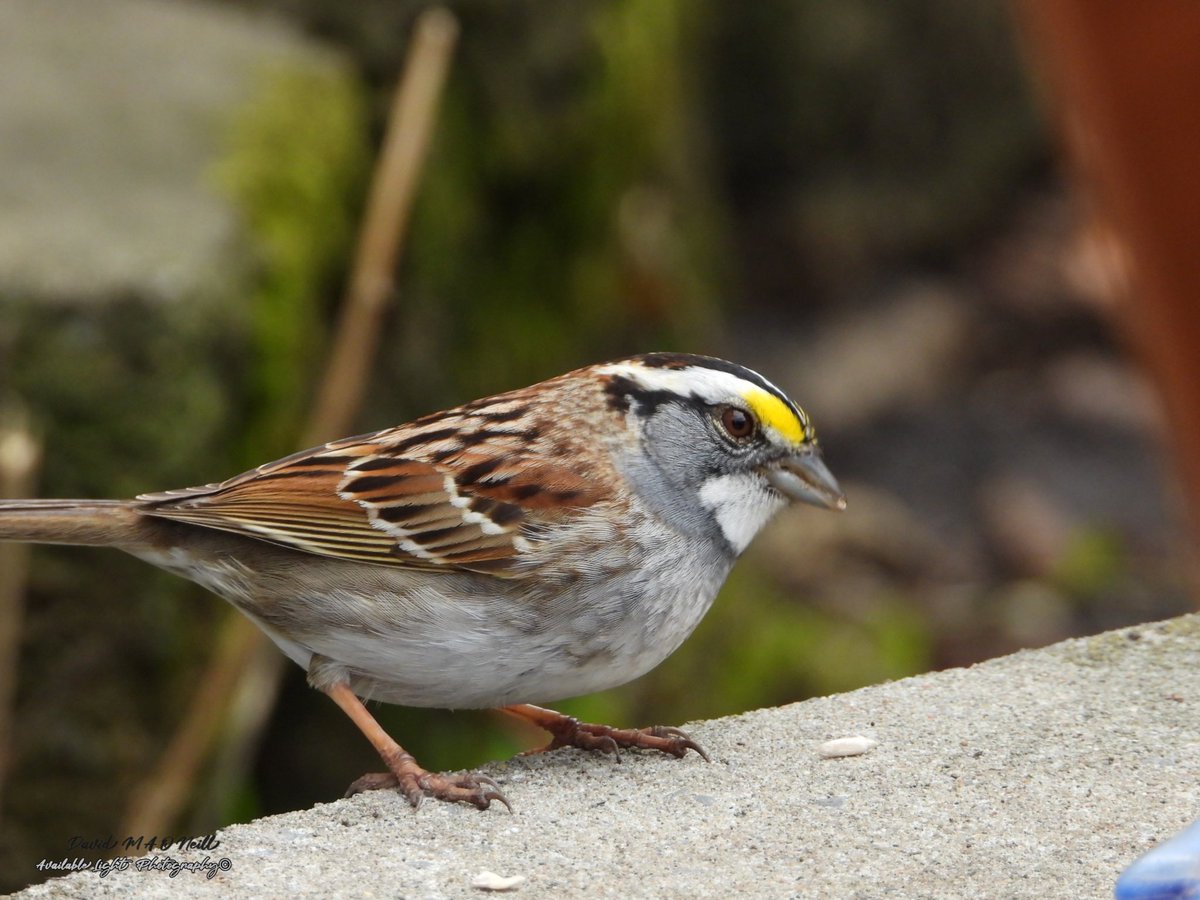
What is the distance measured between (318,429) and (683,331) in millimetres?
2870

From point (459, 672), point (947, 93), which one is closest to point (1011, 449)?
point (947, 93)

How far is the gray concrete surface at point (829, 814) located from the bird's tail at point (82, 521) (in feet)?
3.08

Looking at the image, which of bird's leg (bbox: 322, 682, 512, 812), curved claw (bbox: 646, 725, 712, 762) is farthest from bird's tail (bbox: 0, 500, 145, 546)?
curved claw (bbox: 646, 725, 712, 762)

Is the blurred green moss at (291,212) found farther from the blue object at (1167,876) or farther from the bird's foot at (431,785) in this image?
the blue object at (1167,876)

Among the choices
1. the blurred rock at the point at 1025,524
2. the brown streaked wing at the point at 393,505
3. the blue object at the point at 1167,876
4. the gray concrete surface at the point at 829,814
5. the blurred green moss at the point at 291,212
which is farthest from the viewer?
the blurred rock at the point at 1025,524

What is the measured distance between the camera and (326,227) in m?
6.09

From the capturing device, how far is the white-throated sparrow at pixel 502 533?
3.65 metres

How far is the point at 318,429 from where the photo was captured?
526cm

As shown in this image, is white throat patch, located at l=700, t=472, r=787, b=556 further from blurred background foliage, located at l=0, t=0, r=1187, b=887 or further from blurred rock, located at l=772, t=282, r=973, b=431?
blurred rock, located at l=772, t=282, r=973, b=431

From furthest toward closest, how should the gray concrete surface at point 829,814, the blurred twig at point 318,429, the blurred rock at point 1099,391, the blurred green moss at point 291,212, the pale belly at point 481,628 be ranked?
the blurred rock at point 1099,391 → the blurred green moss at point 291,212 → the blurred twig at point 318,429 → the pale belly at point 481,628 → the gray concrete surface at point 829,814

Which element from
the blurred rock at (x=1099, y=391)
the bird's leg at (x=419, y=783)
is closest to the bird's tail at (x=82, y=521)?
the bird's leg at (x=419, y=783)

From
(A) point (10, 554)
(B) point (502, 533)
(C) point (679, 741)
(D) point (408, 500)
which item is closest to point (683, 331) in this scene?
(A) point (10, 554)

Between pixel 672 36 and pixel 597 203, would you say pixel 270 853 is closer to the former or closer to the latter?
pixel 597 203

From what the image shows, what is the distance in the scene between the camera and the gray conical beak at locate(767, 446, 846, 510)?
12.9 ft
